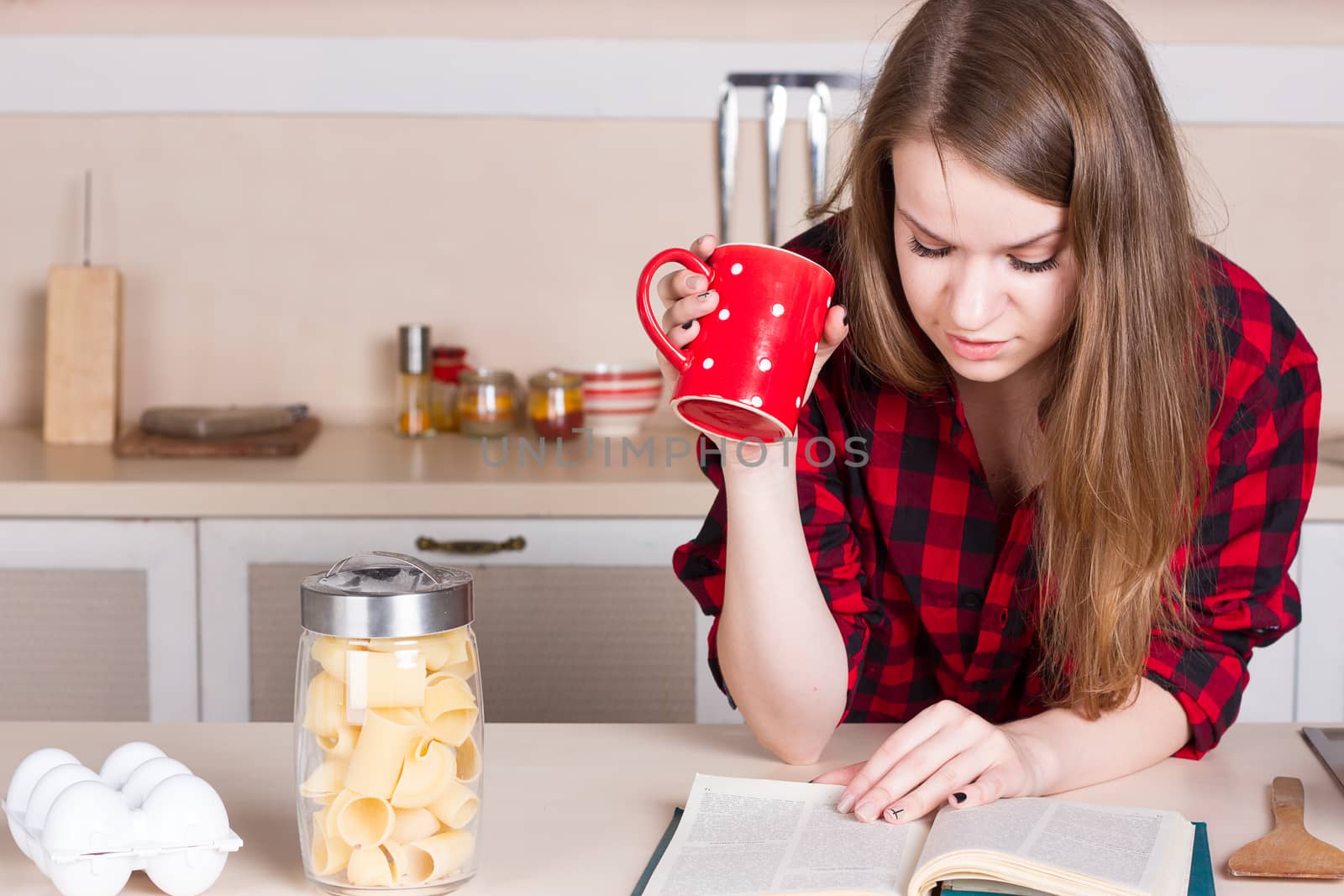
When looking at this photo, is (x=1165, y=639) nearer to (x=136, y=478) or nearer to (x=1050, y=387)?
(x=1050, y=387)

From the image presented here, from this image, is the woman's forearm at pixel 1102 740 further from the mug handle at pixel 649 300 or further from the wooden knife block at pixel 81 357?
the wooden knife block at pixel 81 357

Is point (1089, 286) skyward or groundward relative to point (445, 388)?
skyward

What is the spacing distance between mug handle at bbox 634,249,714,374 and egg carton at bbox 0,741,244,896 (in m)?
0.39

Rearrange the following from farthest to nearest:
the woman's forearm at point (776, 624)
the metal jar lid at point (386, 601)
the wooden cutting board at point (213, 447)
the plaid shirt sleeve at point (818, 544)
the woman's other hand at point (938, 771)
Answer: the wooden cutting board at point (213, 447) < the plaid shirt sleeve at point (818, 544) < the woman's forearm at point (776, 624) < the woman's other hand at point (938, 771) < the metal jar lid at point (386, 601)

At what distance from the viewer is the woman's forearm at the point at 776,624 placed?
1.01 meters

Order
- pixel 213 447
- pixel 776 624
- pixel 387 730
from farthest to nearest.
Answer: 1. pixel 213 447
2. pixel 776 624
3. pixel 387 730

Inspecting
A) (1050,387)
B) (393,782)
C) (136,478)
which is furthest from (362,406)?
(393,782)

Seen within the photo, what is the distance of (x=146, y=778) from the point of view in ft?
2.65

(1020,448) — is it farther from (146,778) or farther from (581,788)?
(146,778)

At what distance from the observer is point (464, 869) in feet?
2.62

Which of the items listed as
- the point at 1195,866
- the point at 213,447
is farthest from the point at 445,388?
the point at 1195,866

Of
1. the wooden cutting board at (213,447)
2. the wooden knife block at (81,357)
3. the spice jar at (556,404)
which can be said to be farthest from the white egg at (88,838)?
the wooden knife block at (81,357)

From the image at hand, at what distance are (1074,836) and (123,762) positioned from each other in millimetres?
575

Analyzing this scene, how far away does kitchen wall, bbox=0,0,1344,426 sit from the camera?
2.31 meters
